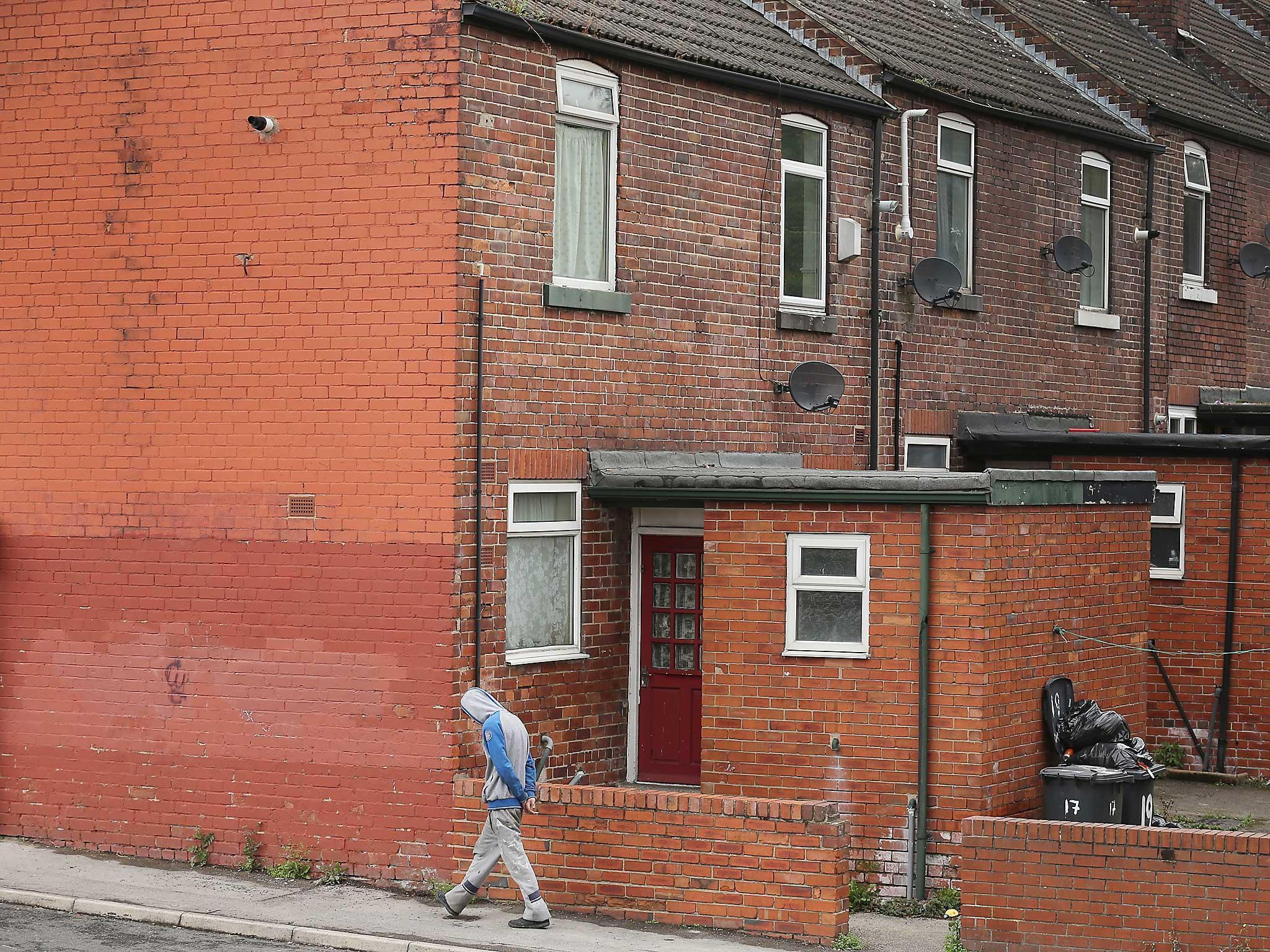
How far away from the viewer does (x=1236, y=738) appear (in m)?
18.7

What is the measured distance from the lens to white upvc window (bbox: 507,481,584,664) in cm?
1455

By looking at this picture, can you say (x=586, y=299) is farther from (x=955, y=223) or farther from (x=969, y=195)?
(x=969, y=195)

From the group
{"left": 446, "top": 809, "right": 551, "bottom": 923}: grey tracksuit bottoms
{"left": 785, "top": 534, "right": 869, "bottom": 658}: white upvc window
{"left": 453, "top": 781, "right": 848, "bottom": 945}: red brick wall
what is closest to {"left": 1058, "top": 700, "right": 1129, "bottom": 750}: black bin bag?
{"left": 785, "top": 534, "right": 869, "bottom": 658}: white upvc window

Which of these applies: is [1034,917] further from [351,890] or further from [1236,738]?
[1236,738]

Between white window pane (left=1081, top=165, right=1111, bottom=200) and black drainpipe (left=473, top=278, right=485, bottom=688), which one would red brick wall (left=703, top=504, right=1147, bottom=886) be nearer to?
black drainpipe (left=473, top=278, right=485, bottom=688)

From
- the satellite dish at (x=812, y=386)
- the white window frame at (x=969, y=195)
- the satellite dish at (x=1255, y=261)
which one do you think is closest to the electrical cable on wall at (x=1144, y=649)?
the satellite dish at (x=812, y=386)

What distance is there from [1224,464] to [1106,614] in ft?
13.3

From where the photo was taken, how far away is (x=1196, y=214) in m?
25.0

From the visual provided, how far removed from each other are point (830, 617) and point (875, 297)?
5.45 m

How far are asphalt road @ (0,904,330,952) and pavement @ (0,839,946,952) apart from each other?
0.02 meters

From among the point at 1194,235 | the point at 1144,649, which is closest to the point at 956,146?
the point at 1194,235

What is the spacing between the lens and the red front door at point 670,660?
15766 millimetres

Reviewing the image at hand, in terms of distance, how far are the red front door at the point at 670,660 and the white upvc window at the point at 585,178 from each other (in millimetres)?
2389

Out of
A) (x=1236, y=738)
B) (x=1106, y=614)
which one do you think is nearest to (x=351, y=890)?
(x=1106, y=614)
